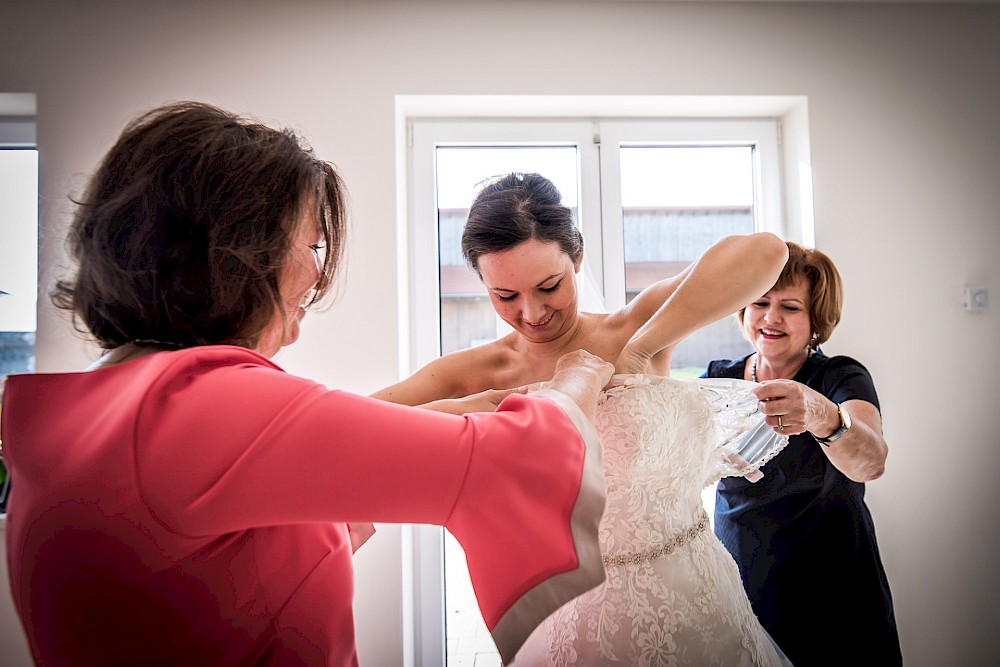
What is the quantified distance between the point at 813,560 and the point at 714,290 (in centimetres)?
118

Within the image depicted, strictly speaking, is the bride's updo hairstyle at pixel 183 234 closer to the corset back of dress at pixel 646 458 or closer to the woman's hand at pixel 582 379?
the woman's hand at pixel 582 379

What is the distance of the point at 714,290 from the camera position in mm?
1113

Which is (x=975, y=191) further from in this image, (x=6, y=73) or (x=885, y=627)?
(x=6, y=73)

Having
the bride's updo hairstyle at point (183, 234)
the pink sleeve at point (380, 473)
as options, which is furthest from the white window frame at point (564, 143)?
the pink sleeve at point (380, 473)

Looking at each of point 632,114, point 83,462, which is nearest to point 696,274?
point 83,462

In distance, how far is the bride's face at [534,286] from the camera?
1.25 meters

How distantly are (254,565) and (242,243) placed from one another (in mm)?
335

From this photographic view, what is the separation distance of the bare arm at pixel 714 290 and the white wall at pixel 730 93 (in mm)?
1277

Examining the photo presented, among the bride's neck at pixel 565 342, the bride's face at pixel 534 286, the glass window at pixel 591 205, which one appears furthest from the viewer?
the glass window at pixel 591 205

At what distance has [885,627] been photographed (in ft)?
5.86

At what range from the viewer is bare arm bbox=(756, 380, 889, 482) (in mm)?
1293

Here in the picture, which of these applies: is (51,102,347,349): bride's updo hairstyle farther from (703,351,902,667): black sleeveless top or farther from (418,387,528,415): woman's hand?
(703,351,902,667): black sleeveless top

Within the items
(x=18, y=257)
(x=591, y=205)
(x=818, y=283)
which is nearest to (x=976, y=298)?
(x=818, y=283)

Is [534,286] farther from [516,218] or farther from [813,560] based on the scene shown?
[813,560]
